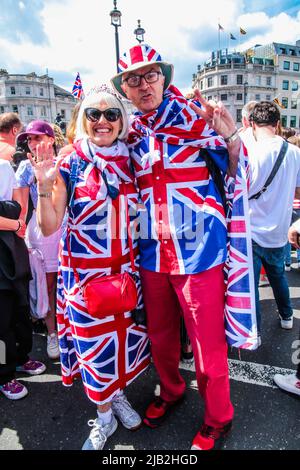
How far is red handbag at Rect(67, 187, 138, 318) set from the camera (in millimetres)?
1617

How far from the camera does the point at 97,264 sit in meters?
1.70

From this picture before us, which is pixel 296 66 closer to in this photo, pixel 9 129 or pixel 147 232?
pixel 9 129

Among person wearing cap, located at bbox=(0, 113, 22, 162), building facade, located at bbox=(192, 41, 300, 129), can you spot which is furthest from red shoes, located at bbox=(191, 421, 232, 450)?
building facade, located at bbox=(192, 41, 300, 129)

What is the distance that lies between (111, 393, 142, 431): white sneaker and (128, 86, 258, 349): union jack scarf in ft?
2.82

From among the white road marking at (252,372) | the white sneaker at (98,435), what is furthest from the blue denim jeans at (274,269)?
the white sneaker at (98,435)

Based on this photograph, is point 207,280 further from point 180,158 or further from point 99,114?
point 99,114

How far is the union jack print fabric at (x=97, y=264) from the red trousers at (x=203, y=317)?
0.60 ft

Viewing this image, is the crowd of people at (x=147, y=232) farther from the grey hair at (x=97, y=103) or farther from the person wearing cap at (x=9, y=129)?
the person wearing cap at (x=9, y=129)

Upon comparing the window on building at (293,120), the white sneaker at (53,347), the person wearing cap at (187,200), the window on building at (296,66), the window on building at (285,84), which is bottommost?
the white sneaker at (53,347)

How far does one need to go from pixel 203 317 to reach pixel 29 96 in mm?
62789

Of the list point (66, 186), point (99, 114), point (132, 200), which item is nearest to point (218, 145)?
point (132, 200)

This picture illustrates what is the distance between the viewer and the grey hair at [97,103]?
170 centimetres

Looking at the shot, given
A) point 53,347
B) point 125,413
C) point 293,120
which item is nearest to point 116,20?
point 53,347

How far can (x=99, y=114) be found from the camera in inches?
66.1
